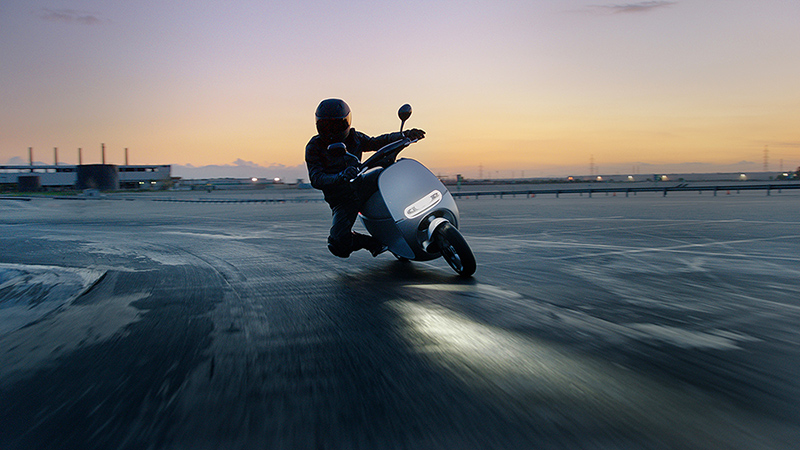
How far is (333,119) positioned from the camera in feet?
19.8

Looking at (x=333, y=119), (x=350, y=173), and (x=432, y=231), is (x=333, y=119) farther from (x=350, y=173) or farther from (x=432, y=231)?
(x=432, y=231)

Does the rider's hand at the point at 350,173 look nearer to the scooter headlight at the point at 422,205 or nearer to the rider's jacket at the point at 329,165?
the rider's jacket at the point at 329,165

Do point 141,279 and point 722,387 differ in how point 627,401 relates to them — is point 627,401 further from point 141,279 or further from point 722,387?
point 141,279

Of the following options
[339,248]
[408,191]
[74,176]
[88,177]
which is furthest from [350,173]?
[74,176]

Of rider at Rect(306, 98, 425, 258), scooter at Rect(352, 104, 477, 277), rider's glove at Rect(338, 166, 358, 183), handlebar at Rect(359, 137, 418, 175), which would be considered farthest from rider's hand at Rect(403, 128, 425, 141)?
rider's glove at Rect(338, 166, 358, 183)

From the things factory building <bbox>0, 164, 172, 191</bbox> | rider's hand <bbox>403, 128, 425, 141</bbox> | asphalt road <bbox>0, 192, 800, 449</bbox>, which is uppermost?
factory building <bbox>0, 164, 172, 191</bbox>

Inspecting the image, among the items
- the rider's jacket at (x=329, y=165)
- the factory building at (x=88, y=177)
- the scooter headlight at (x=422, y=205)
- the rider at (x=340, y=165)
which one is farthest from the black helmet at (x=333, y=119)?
the factory building at (x=88, y=177)

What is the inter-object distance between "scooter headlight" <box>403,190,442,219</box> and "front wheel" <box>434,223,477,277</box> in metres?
0.27

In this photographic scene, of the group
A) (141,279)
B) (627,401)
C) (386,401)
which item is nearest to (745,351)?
(627,401)

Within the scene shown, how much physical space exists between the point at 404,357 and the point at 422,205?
2.89 metres

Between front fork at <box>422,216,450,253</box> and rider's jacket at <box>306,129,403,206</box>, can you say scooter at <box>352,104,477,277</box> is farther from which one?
rider's jacket at <box>306,129,403,206</box>

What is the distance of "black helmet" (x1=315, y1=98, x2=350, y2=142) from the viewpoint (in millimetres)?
6016

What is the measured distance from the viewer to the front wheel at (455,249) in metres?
5.56

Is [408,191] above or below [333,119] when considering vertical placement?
below
